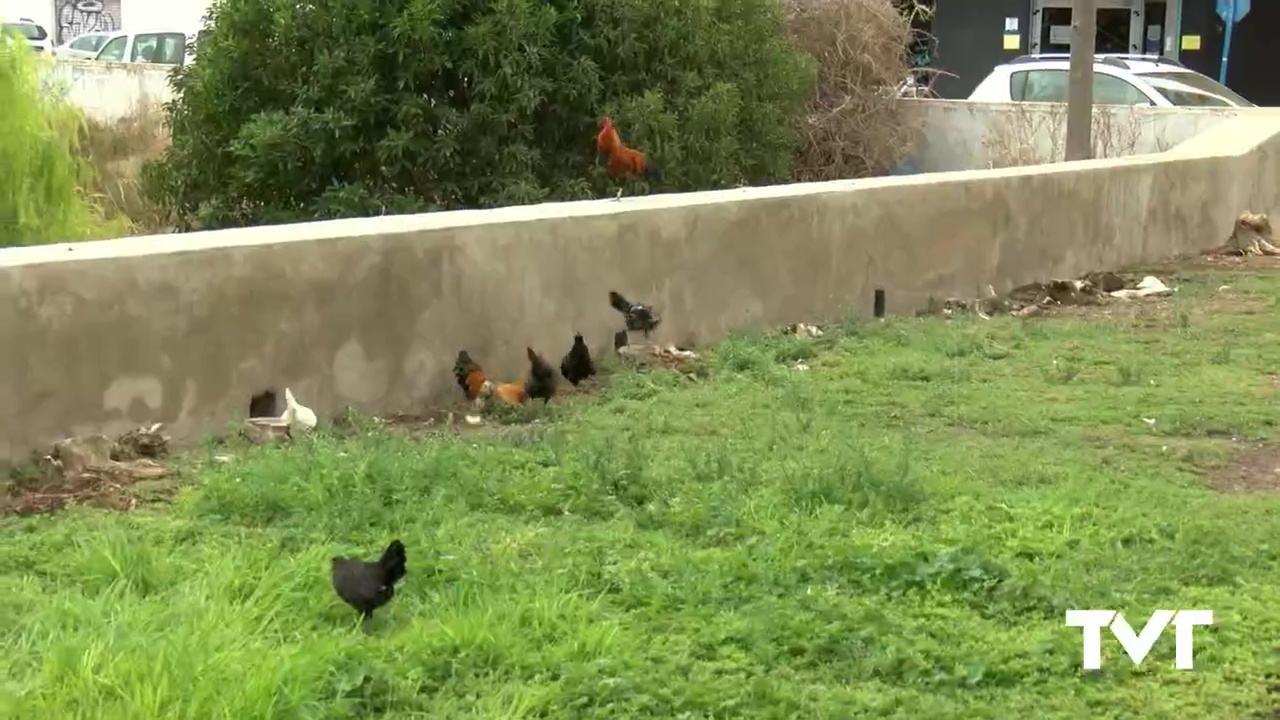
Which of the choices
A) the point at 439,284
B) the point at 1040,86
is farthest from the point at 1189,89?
the point at 439,284

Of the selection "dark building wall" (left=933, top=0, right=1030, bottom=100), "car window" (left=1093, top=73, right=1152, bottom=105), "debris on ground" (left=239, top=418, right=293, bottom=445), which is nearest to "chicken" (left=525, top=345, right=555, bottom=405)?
"debris on ground" (left=239, top=418, right=293, bottom=445)

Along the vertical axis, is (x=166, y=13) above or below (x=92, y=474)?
above

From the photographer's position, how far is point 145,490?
5.33 metres

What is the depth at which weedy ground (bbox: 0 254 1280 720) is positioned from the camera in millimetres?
3738

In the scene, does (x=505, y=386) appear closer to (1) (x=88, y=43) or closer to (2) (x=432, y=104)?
(2) (x=432, y=104)

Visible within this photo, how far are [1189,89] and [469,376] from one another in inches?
515

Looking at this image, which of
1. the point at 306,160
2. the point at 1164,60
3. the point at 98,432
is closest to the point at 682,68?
the point at 306,160

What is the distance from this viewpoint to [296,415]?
614cm

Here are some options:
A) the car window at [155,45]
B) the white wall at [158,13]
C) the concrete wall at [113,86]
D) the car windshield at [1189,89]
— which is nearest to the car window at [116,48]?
the car window at [155,45]

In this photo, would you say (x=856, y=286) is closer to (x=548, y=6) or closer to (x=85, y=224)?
(x=548, y=6)

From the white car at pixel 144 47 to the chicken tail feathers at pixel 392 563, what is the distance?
2155 centimetres

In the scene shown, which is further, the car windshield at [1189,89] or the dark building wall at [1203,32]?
the dark building wall at [1203,32]

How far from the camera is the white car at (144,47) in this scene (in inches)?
956

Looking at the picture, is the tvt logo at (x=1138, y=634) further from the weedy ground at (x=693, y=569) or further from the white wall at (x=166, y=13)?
the white wall at (x=166, y=13)
